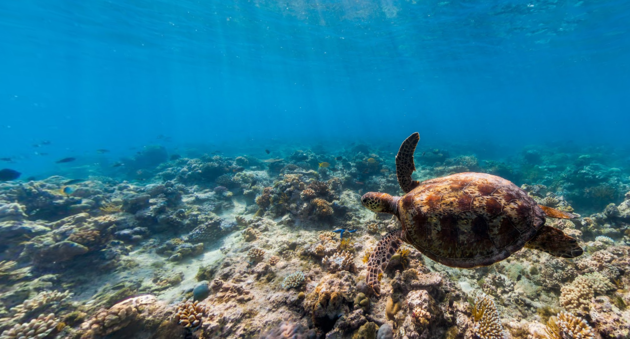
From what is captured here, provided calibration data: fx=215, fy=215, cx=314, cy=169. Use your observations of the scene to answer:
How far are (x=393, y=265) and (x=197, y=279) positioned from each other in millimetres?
4517

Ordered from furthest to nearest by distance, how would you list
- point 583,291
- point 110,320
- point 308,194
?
1. point 308,194
2. point 583,291
3. point 110,320

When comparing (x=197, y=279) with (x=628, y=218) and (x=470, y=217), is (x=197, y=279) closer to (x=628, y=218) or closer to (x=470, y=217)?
(x=470, y=217)

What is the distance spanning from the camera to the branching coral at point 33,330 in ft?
11.0

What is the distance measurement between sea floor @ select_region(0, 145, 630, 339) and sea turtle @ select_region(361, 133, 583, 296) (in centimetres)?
81

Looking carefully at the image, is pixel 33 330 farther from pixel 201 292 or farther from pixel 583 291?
pixel 583 291

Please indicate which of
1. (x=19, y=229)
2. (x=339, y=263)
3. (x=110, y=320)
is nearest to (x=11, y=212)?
(x=19, y=229)

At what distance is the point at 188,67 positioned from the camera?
4119 cm

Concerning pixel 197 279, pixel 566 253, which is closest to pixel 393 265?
pixel 566 253

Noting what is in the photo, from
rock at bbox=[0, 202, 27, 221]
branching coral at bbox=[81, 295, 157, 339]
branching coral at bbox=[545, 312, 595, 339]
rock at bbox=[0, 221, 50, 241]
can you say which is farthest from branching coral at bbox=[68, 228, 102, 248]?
branching coral at bbox=[545, 312, 595, 339]

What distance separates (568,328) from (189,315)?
5463 mm

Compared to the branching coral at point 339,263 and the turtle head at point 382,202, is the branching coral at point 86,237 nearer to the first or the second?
the branching coral at point 339,263

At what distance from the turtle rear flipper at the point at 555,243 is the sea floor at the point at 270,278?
103cm

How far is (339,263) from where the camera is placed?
425 cm

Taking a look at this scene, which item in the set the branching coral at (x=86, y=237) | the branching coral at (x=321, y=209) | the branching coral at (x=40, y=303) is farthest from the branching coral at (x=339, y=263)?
the branching coral at (x=86, y=237)
